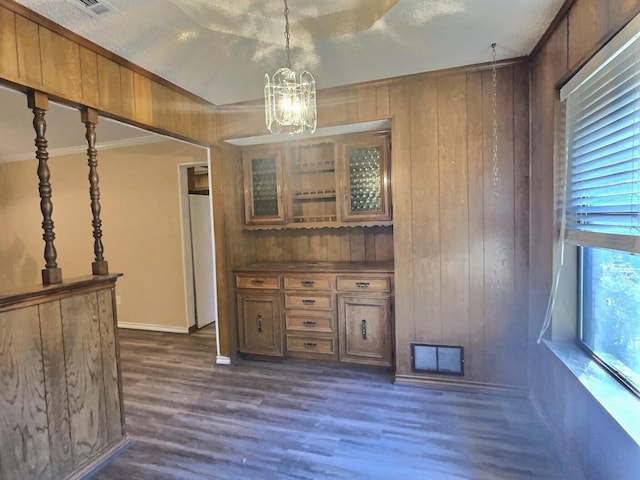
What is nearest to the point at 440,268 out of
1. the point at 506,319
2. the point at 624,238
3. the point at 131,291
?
the point at 506,319

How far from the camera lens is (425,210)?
107 inches

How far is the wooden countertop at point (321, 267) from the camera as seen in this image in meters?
3.07

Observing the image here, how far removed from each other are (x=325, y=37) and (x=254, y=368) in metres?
2.82

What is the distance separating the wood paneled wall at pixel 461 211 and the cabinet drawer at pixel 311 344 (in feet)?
2.20

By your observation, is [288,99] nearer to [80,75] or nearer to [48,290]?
[80,75]

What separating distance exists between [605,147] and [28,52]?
2840 millimetres

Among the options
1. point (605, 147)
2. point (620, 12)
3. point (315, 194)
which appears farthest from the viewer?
point (315, 194)

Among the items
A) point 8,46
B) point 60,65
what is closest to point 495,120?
point 60,65

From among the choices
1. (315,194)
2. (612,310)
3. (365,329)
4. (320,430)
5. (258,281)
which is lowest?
(320,430)

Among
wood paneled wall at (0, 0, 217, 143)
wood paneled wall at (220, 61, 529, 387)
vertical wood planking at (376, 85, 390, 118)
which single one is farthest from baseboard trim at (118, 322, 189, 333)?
vertical wood planking at (376, 85, 390, 118)

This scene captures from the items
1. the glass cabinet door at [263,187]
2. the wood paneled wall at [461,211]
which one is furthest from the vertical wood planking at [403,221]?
the glass cabinet door at [263,187]

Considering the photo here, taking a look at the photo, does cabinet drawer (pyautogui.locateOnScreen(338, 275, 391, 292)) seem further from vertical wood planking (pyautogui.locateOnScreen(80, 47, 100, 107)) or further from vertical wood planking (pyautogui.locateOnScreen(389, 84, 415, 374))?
vertical wood planking (pyautogui.locateOnScreen(80, 47, 100, 107))

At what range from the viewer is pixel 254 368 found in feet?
10.7

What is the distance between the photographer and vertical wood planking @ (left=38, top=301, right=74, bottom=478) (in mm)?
1756
